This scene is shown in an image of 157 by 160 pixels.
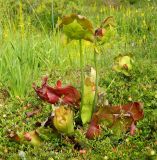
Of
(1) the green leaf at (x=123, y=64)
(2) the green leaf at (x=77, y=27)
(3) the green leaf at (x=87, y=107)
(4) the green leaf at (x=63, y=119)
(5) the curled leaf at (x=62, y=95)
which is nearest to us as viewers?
(2) the green leaf at (x=77, y=27)

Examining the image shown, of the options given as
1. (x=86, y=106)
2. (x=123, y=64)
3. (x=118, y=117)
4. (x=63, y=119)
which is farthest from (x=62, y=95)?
(x=123, y=64)

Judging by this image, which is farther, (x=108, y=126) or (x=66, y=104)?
(x=66, y=104)

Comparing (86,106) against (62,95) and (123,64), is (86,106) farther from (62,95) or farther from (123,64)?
(123,64)

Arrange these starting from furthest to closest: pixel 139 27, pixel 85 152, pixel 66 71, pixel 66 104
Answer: pixel 139 27 → pixel 66 71 → pixel 66 104 → pixel 85 152

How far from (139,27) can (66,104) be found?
17.0 ft

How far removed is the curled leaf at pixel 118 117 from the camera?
3.33m

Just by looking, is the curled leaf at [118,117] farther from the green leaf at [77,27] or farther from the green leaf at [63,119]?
the green leaf at [77,27]

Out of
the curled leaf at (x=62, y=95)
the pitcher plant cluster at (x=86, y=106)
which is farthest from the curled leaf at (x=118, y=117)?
the curled leaf at (x=62, y=95)

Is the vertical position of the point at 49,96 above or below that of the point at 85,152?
above

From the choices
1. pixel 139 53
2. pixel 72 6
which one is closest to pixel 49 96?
pixel 139 53

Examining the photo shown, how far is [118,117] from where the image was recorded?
3344mm

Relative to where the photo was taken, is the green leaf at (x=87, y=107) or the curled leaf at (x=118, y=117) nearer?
the curled leaf at (x=118, y=117)

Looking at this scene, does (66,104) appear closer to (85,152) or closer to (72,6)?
(85,152)

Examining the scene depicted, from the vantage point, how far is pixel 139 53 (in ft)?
18.4
